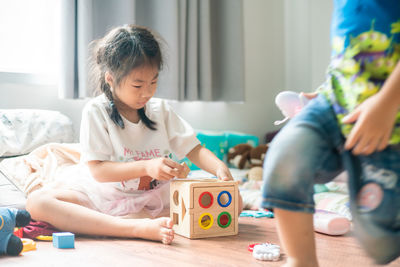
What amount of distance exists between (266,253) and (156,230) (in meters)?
0.32

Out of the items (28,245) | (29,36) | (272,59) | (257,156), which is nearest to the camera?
(28,245)

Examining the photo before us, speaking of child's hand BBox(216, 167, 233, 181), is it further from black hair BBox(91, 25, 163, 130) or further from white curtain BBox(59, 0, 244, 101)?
white curtain BBox(59, 0, 244, 101)

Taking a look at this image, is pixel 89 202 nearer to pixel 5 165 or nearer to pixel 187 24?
pixel 5 165

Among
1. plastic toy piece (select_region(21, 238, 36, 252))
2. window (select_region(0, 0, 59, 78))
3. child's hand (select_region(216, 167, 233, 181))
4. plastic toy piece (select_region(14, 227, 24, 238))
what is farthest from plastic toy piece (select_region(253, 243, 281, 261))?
window (select_region(0, 0, 59, 78))

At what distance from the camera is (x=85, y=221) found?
50.7 inches

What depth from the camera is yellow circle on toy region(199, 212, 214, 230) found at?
1.32 m

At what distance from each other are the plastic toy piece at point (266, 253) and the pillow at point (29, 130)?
1059 mm

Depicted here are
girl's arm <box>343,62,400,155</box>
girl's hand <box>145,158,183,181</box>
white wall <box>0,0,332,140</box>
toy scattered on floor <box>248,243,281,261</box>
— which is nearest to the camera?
girl's arm <box>343,62,400,155</box>

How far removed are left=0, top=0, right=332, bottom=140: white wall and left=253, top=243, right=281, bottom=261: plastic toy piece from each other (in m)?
1.68

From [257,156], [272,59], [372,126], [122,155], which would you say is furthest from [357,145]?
[272,59]

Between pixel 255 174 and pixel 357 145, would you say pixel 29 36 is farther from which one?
pixel 357 145

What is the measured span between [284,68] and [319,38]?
36 centimetres

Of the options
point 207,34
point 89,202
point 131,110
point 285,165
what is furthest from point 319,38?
point 285,165

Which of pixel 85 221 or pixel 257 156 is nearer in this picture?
pixel 85 221
